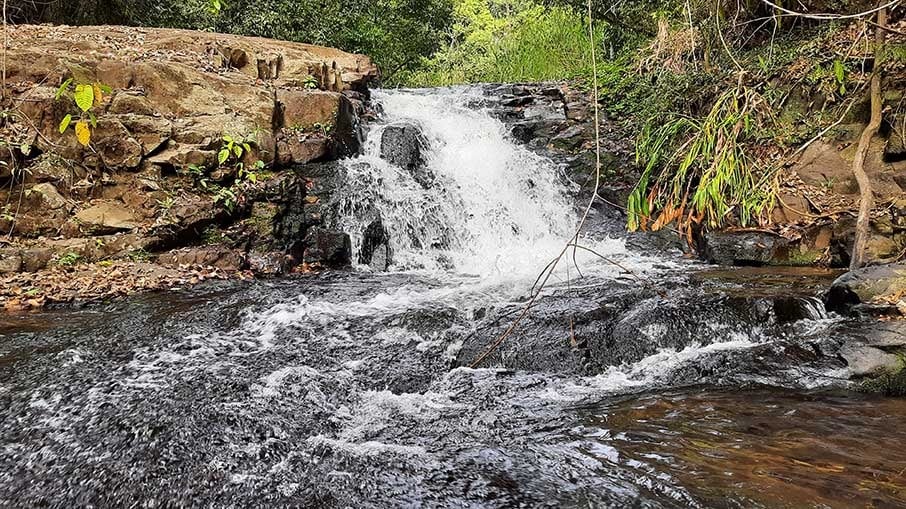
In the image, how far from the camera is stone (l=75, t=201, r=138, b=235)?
596cm

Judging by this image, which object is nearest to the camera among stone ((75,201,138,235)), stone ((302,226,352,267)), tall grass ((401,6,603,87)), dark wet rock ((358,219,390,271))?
stone ((75,201,138,235))

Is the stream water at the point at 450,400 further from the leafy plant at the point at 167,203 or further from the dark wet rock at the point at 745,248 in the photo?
the leafy plant at the point at 167,203

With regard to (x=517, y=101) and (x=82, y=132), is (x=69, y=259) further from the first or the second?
(x=517, y=101)

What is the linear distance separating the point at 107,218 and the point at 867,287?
7180 millimetres

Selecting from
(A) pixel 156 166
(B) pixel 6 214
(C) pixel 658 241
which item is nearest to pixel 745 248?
(C) pixel 658 241

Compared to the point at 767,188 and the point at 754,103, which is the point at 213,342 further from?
the point at 754,103

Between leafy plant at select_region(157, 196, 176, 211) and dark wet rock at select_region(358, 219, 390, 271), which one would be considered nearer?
leafy plant at select_region(157, 196, 176, 211)

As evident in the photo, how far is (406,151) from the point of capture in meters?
8.24

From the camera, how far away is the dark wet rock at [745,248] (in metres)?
5.62

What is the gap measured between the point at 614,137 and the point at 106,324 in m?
7.52

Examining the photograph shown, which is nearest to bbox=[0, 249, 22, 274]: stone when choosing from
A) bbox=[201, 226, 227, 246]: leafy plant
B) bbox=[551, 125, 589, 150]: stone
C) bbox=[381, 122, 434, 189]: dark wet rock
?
bbox=[201, 226, 227, 246]: leafy plant

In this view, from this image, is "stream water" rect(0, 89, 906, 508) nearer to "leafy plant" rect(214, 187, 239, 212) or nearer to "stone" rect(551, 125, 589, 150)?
"leafy plant" rect(214, 187, 239, 212)

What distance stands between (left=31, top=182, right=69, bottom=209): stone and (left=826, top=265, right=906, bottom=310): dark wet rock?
7.38 metres

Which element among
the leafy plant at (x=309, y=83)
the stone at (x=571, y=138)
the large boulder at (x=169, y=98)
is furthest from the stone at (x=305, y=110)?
the stone at (x=571, y=138)
